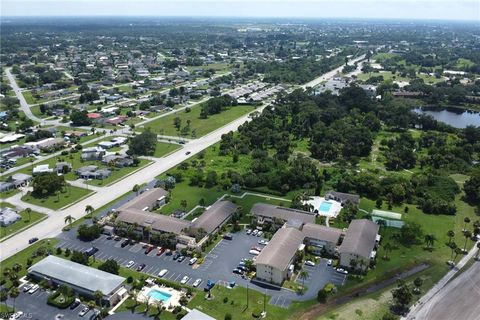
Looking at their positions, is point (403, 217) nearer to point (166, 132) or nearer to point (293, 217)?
point (293, 217)

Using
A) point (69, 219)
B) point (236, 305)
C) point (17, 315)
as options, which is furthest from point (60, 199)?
point (236, 305)

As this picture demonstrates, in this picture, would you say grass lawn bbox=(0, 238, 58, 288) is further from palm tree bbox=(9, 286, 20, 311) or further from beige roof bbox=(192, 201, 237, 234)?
beige roof bbox=(192, 201, 237, 234)

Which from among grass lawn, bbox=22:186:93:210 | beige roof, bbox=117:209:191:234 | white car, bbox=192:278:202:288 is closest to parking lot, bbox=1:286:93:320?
white car, bbox=192:278:202:288

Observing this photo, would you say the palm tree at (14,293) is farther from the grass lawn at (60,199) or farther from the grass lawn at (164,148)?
the grass lawn at (164,148)

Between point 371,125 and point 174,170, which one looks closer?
point 174,170

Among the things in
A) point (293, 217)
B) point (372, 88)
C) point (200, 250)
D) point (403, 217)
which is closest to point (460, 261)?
point (403, 217)

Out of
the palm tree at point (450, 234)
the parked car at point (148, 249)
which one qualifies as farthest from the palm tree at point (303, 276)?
the palm tree at point (450, 234)

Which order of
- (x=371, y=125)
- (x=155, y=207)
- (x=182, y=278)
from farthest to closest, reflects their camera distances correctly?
(x=371, y=125)
(x=155, y=207)
(x=182, y=278)

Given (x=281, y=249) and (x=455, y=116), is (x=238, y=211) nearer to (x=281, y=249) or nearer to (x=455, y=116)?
(x=281, y=249)
